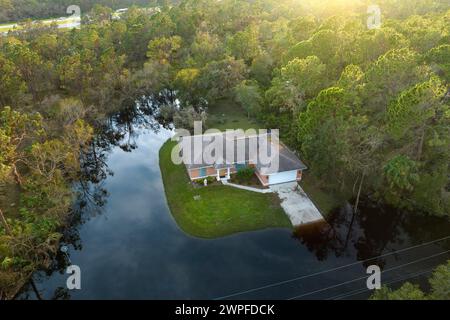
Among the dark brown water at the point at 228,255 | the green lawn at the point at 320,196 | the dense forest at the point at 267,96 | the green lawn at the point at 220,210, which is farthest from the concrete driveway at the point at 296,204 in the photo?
the dense forest at the point at 267,96

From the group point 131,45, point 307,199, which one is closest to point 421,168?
point 307,199

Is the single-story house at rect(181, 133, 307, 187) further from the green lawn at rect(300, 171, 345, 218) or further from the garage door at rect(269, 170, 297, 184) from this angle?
the green lawn at rect(300, 171, 345, 218)

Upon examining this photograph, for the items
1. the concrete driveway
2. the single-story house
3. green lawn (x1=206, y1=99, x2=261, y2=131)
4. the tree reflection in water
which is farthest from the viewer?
green lawn (x1=206, y1=99, x2=261, y2=131)

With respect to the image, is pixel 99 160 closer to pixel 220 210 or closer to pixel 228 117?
pixel 220 210

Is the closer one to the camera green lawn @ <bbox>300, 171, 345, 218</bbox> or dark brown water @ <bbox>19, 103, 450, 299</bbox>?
dark brown water @ <bbox>19, 103, 450, 299</bbox>

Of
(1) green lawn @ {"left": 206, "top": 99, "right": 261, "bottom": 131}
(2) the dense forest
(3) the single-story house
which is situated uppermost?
(2) the dense forest

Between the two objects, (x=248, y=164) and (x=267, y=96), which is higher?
(x=267, y=96)

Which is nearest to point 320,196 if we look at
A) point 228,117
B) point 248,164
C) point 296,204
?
point 296,204

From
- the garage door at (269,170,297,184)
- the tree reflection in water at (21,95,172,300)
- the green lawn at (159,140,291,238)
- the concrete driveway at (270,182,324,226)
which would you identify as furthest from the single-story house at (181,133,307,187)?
the tree reflection in water at (21,95,172,300)
